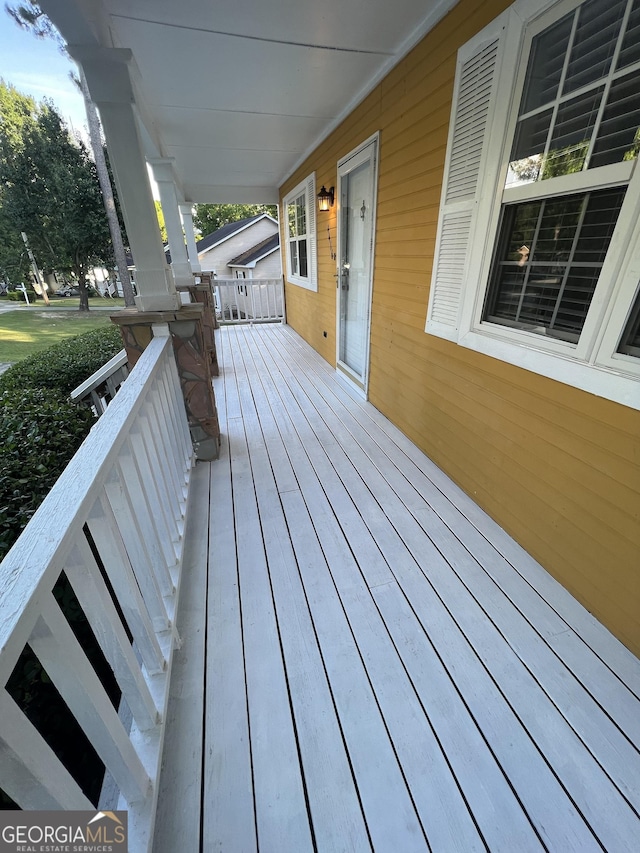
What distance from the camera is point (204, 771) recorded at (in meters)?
1.02

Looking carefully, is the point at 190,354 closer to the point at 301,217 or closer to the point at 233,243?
the point at 301,217

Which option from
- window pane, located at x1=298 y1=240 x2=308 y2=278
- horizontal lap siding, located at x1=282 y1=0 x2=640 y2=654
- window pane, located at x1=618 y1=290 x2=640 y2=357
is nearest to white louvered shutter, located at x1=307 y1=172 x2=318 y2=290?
window pane, located at x1=298 y1=240 x2=308 y2=278

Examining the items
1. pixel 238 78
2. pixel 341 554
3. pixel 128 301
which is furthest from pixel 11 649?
pixel 128 301

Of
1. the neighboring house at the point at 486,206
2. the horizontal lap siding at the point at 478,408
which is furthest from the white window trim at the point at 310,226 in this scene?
the neighboring house at the point at 486,206

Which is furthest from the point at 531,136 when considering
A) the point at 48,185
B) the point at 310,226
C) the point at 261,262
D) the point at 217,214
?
the point at 217,214

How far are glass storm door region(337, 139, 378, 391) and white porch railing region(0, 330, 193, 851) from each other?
2.49m

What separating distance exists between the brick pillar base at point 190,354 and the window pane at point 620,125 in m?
1.95

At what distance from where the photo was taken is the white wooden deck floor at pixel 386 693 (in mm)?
929

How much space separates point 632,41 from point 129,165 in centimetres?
210

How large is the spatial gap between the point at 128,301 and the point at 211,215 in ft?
62.4

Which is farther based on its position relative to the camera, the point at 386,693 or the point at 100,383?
the point at 100,383

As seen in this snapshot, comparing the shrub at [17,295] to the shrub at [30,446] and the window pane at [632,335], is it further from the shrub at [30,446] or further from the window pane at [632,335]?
the window pane at [632,335]

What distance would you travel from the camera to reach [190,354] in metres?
2.26

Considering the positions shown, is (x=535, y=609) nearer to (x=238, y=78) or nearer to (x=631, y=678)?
(x=631, y=678)
